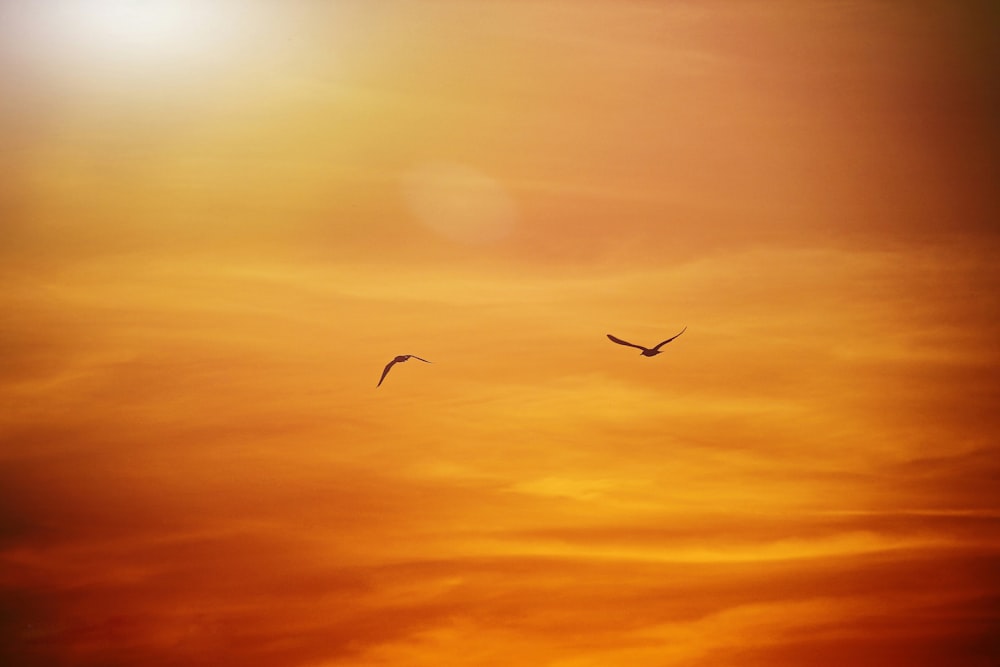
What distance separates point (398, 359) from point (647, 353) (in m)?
11.1

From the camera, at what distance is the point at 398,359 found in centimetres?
6022

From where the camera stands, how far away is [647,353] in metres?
62.0
